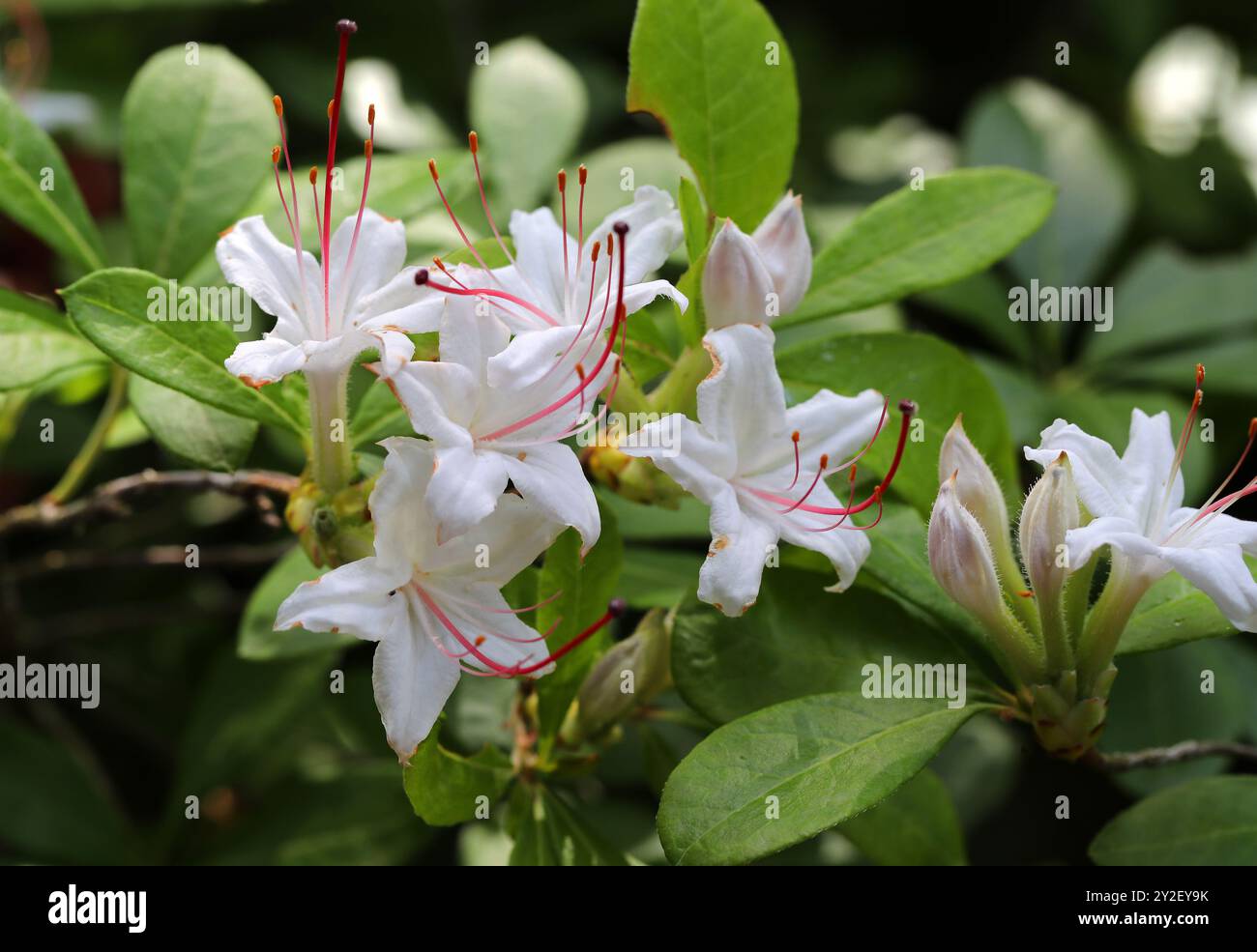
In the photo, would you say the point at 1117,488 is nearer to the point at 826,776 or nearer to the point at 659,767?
the point at 826,776

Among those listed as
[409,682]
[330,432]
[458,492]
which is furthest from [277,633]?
[458,492]

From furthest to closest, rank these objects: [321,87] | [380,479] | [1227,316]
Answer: [321,87] < [1227,316] < [380,479]

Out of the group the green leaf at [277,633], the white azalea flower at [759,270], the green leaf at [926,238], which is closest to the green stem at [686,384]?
the white azalea flower at [759,270]

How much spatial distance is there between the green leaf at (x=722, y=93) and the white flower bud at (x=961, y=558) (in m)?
0.46

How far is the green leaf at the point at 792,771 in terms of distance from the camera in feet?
3.78

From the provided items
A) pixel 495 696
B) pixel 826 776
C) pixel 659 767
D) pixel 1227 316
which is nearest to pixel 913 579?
pixel 826 776

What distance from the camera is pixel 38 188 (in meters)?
1.55

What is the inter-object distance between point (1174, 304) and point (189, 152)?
68.0 inches

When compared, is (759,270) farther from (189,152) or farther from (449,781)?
(189,152)

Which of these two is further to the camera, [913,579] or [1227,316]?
[1227,316]

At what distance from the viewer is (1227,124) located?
301cm

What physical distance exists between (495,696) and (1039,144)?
1.55 meters

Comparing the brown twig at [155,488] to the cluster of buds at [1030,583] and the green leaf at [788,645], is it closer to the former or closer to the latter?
the green leaf at [788,645]

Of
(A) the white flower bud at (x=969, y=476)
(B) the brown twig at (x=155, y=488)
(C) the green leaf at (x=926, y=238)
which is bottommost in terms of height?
(A) the white flower bud at (x=969, y=476)
